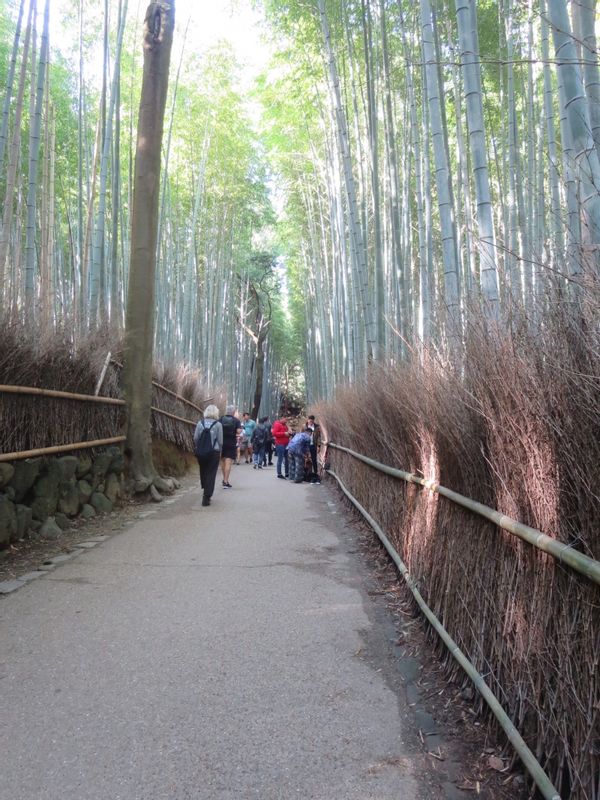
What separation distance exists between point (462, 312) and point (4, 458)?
3265 millimetres

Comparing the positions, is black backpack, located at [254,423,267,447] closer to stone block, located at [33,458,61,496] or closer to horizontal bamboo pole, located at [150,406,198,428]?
horizontal bamboo pole, located at [150,406,198,428]

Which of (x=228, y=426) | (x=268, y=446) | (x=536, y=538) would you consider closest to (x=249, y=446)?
(x=268, y=446)

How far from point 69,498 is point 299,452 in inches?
242

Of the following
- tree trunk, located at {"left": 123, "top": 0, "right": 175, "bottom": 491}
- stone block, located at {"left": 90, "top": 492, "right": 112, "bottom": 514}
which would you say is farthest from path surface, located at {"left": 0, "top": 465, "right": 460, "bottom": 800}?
tree trunk, located at {"left": 123, "top": 0, "right": 175, "bottom": 491}

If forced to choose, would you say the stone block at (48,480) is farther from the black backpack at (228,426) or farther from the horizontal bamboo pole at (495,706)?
the black backpack at (228,426)

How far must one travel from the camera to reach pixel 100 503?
5969mm

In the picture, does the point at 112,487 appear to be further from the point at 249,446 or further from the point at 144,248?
the point at 249,446

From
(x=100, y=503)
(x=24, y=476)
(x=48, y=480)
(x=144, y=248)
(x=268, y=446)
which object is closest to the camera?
(x=24, y=476)

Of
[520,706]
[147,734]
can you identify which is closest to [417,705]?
[520,706]

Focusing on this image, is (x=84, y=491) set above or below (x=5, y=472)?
below

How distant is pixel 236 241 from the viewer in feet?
66.0

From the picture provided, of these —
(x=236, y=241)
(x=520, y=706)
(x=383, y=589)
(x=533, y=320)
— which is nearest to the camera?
(x=520, y=706)

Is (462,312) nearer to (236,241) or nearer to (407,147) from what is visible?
(407,147)

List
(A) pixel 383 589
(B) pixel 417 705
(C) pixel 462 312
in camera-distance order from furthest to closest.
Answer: (A) pixel 383 589
(C) pixel 462 312
(B) pixel 417 705
